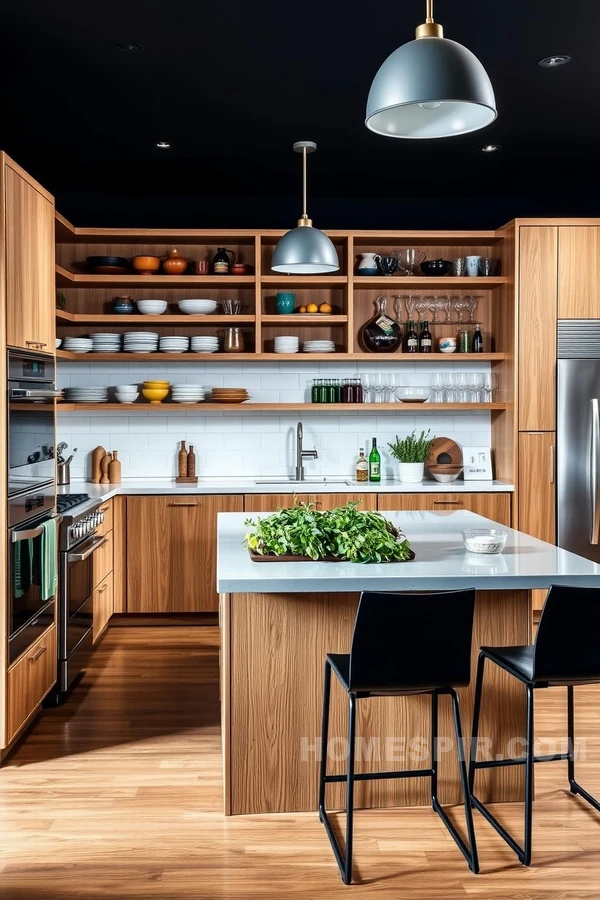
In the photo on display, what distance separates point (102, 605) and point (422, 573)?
307 centimetres

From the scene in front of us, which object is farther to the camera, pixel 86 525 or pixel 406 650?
pixel 86 525

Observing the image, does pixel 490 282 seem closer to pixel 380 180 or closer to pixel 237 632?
pixel 380 180

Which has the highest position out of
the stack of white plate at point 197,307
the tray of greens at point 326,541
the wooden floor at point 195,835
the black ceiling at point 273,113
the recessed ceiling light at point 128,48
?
the black ceiling at point 273,113

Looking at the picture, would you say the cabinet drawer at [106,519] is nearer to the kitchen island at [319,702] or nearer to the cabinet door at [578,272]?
the kitchen island at [319,702]

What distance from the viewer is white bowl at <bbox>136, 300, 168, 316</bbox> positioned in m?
6.27

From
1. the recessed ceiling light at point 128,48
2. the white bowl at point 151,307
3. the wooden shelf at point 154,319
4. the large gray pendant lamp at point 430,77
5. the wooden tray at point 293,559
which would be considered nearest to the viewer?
the large gray pendant lamp at point 430,77

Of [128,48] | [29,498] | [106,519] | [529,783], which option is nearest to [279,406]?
[106,519]

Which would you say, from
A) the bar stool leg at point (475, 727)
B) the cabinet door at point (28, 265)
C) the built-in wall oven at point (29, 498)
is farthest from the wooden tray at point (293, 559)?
the cabinet door at point (28, 265)

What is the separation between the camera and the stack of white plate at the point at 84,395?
6.34 metres

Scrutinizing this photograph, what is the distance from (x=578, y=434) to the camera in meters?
5.98

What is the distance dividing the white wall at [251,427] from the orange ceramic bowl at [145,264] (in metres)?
0.70

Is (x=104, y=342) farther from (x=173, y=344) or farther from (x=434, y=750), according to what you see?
(x=434, y=750)

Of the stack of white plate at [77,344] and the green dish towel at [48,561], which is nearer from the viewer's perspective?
the green dish towel at [48,561]

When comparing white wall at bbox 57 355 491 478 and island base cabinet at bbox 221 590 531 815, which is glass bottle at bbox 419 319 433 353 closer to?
white wall at bbox 57 355 491 478
